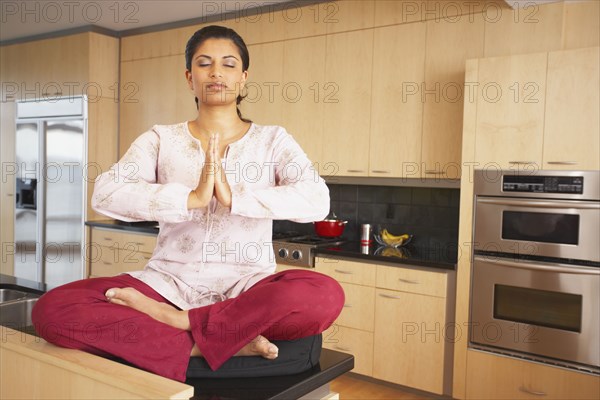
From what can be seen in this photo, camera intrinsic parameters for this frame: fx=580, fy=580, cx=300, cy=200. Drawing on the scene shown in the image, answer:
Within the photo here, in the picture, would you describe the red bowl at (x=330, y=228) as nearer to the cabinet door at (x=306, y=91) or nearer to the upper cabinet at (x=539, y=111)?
the cabinet door at (x=306, y=91)

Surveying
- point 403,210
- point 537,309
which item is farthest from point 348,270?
point 537,309

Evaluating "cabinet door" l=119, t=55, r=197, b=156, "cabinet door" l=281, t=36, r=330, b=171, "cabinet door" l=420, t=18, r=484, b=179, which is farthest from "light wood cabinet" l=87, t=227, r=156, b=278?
"cabinet door" l=420, t=18, r=484, b=179

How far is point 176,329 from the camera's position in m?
1.23

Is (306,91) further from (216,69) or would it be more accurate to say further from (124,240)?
(216,69)

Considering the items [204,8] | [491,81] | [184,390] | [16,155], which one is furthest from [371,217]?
[16,155]

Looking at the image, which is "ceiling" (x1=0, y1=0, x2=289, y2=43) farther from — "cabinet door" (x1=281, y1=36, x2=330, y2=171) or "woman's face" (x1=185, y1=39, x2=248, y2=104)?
"woman's face" (x1=185, y1=39, x2=248, y2=104)

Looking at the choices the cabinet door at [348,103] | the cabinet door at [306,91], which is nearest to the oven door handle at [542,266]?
the cabinet door at [348,103]

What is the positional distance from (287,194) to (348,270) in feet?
7.79

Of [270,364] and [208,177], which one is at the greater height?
[208,177]

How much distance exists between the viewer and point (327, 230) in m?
4.12

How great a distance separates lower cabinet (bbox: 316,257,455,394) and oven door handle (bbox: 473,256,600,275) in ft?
0.82

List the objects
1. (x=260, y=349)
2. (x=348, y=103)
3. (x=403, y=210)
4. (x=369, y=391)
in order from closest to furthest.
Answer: (x=260, y=349) < (x=369, y=391) < (x=348, y=103) < (x=403, y=210)

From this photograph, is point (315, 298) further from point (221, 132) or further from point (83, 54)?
point (83, 54)

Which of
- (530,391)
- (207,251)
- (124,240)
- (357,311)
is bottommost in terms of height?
(530,391)
